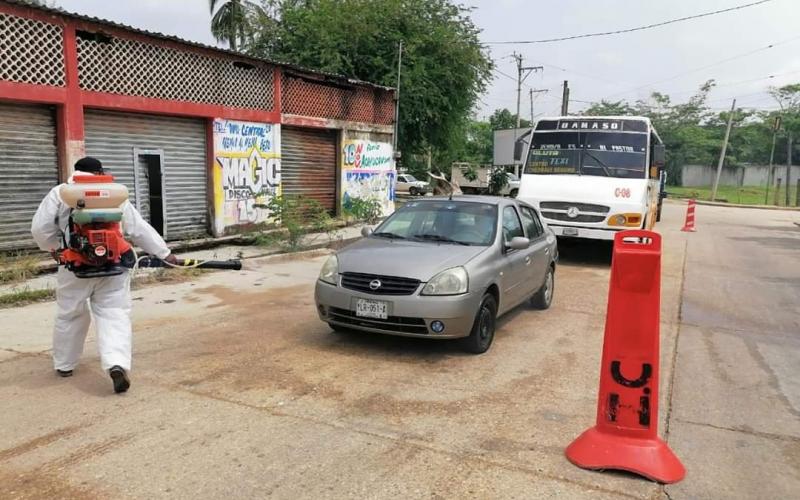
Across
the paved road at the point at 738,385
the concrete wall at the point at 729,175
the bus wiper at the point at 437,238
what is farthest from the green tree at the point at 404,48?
the concrete wall at the point at 729,175

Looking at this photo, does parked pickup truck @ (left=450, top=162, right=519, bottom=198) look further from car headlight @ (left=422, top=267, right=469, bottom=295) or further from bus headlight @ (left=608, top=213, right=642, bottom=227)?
car headlight @ (left=422, top=267, right=469, bottom=295)

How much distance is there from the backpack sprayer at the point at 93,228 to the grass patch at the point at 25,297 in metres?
3.68

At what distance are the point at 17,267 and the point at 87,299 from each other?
4766 millimetres

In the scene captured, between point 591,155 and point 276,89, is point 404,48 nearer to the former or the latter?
point 276,89

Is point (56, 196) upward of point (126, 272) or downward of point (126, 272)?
upward

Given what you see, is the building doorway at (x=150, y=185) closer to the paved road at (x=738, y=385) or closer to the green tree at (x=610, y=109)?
the paved road at (x=738, y=385)

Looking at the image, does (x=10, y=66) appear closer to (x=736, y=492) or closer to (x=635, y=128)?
(x=736, y=492)

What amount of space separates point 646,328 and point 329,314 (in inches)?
122

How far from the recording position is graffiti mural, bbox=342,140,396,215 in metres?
16.9

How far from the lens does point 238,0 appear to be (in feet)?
102

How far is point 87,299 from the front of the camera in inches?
189

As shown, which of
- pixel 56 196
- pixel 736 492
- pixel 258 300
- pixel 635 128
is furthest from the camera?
pixel 635 128

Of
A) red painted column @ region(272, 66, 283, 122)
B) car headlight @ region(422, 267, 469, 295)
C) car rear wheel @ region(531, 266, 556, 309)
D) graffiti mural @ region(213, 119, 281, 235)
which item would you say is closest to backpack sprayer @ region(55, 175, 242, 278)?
car headlight @ region(422, 267, 469, 295)

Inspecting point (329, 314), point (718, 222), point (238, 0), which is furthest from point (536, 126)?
point (238, 0)
